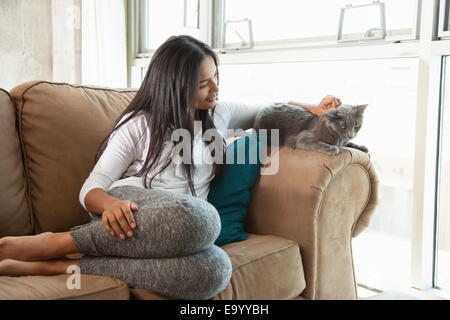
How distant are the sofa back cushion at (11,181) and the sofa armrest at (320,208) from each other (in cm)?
77

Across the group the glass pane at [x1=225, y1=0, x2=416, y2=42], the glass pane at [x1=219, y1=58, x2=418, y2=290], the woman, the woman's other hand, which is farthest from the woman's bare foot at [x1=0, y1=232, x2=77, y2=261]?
the glass pane at [x1=225, y1=0, x2=416, y2=42]

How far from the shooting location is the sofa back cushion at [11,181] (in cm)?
143

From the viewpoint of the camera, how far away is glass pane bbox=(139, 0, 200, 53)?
10.6ft

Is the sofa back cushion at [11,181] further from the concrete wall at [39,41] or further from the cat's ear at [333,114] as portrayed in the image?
the concrete wall at [39,41]

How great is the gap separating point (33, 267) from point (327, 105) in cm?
117

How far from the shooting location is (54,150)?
1538 millimetres

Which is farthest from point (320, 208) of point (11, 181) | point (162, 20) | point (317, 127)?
point (162, 20)

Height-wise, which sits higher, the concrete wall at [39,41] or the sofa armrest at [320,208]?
the concrete wall at [39,41]

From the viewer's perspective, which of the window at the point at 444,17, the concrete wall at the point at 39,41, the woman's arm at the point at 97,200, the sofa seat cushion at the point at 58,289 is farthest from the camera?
the concrete wall at the point at 39,41

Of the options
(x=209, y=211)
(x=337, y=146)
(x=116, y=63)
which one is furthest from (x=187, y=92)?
(x=116, y=63)

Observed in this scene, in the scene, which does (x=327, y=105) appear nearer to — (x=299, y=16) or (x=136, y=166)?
(x=136, y=166)

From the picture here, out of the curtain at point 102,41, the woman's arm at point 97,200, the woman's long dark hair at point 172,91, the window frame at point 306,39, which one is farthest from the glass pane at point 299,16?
the woman's arm at point 97,200
